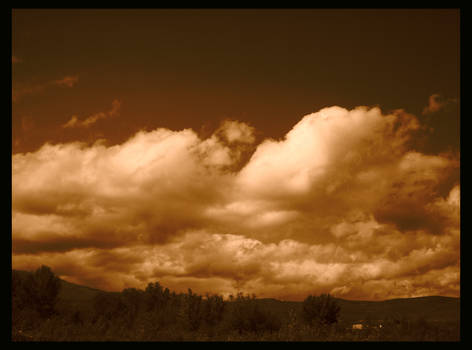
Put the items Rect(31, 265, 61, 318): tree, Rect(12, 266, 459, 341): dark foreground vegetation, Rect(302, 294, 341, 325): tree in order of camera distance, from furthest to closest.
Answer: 1. Rect(31, 265, 61, 318): tree
2. Rect(302, 294, 341, 325): tree
3. Rect(12, 266, 459, 341): dark foreground vegetation

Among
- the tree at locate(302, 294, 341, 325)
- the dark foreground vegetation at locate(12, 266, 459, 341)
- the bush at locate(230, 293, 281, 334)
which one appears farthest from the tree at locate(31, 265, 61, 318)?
the tree at locate(302, 294, 341, 325)

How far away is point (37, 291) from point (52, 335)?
16764mm

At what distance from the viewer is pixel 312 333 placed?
2852cm

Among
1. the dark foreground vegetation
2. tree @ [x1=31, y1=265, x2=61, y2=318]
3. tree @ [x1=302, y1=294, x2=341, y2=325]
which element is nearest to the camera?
the dark foreground vegetation

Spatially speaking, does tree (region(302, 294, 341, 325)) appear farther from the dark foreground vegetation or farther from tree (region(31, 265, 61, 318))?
tree (region(31, 265, 61, 318))

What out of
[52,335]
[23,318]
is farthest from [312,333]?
[23,318]

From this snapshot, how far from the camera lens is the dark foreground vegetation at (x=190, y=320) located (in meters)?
28.4

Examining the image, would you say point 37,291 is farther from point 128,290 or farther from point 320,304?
point 320,304

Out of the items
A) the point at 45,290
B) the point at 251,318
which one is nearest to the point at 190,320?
the point at 251,318

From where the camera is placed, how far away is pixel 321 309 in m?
37.7

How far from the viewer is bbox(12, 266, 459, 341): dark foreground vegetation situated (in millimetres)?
28422

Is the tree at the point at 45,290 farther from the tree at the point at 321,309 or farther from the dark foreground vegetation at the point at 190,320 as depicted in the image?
the tree at the point at 321,309

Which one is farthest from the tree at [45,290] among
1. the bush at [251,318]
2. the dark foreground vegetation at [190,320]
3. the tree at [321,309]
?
the tree at [321,309]
